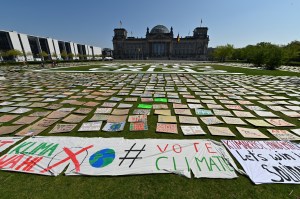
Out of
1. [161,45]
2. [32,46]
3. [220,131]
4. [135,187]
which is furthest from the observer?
[161,45]

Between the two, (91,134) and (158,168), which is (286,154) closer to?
(158,168)

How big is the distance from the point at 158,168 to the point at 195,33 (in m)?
127

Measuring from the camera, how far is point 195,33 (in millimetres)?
113312

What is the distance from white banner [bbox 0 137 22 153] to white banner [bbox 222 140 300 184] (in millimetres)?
6154

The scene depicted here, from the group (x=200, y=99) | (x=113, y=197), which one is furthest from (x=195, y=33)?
(x=113, y=197)

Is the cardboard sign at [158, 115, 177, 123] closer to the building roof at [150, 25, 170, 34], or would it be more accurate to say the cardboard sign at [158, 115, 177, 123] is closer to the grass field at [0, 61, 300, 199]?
the grass field at [0, 61, 300, 199]

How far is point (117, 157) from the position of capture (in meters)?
3.63

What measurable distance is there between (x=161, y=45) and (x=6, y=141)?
120 metres

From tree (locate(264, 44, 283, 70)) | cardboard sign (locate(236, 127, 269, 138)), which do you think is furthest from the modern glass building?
tree (locate(264, 44, 283, 70))

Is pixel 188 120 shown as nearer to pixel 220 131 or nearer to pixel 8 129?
pixel 220 131

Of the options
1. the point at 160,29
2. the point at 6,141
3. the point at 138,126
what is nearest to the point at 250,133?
the point at 138,126

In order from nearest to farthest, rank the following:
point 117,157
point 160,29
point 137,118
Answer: point 117,157, point 137,118, point 160,29

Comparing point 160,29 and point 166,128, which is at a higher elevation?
point 160,29

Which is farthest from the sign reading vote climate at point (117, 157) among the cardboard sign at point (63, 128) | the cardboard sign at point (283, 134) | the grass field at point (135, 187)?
the cardboard sign at point (283, 134)
